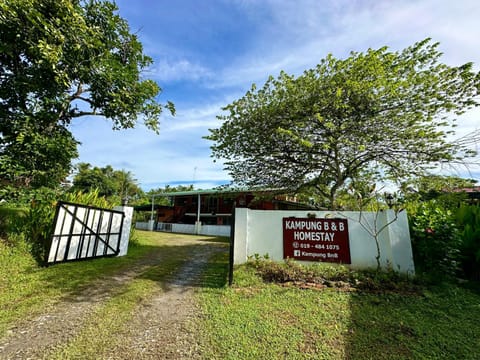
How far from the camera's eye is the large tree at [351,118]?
5805 mm

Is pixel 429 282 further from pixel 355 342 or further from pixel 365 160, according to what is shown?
pixel 365 160

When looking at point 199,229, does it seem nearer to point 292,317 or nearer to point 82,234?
point 82,234

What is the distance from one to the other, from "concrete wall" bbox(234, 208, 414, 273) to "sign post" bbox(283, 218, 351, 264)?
13 cm

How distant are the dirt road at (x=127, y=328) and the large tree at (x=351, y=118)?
5.16 meters

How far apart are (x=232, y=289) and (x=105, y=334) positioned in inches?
88.4

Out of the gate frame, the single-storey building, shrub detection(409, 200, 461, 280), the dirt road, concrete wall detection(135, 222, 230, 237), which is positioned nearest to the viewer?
the dirt road

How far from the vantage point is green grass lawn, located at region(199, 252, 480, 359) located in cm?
243

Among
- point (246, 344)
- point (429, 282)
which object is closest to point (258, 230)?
point (246, 344)

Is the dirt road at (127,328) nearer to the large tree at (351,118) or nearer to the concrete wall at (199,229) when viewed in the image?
the large tree at (351,118)

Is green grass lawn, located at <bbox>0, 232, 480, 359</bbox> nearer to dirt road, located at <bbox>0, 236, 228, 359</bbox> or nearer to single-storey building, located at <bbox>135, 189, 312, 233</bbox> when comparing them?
dirt road, located at <bbox>0, 236, 228, 359</bbox>

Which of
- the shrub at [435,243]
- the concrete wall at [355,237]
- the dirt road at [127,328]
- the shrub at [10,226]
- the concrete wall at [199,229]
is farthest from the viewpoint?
the concrete wall at [199,229]

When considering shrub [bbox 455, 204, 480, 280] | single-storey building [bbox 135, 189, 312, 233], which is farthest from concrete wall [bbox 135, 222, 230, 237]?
shrub [bbox 455, 204, 480, 280]

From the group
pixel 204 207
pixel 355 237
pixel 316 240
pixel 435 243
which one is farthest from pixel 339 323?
pixel 204 207

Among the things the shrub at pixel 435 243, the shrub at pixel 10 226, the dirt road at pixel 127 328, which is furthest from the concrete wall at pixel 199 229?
the shrub at pixel 435 243
